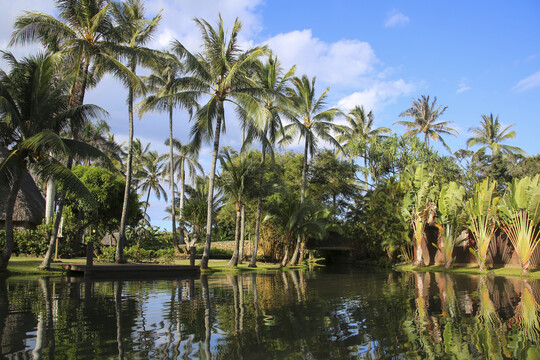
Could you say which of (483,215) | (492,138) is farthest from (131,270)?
(492,138)

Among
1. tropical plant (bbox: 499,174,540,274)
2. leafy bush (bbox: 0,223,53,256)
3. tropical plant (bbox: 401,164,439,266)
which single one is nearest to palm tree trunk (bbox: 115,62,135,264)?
leafy bush (bbox: 0,223,53,256)

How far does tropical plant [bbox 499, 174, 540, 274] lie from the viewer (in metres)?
18.2

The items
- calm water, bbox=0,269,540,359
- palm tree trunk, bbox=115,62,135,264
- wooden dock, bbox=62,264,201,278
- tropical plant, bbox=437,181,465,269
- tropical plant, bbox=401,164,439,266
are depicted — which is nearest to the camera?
calm water, bbox=0,269,540,359

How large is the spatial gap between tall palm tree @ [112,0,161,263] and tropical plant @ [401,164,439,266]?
16783mm

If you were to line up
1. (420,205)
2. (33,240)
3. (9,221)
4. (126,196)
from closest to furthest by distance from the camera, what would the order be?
(9,221) < (126,196) < (33,240) < (420,205)

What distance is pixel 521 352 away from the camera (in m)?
5.00

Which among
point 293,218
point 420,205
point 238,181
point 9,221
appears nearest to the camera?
point 9,221

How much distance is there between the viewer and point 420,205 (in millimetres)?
25016

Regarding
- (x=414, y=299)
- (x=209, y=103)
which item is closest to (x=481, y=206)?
(x=414, y=299)

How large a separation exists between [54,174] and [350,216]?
26624 millimetres

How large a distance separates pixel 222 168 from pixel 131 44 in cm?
805

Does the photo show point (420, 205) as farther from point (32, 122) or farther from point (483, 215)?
point (32, 122)

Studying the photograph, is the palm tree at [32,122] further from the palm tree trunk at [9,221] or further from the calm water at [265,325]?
the calm water at [265,325]

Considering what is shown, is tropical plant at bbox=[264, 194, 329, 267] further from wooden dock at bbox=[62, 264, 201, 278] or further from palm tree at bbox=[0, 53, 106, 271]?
palm tree at bbox=[0, 53, 106, 271]
